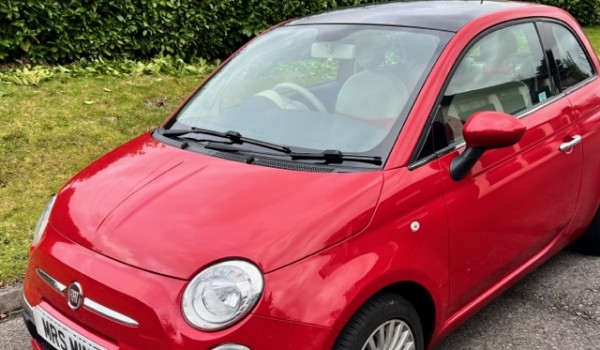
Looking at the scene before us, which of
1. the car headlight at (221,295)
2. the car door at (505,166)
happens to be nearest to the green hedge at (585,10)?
the car door at (505,166)

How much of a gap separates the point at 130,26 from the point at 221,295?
611cm

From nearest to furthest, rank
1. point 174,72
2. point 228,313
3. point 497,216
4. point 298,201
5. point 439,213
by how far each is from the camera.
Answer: point 228,313 → point 298,201 → point 439,213 → point 497,216 → point 174,72

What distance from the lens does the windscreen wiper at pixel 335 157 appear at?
101 inches

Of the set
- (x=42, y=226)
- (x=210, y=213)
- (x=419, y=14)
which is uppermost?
(x=419, y=14)

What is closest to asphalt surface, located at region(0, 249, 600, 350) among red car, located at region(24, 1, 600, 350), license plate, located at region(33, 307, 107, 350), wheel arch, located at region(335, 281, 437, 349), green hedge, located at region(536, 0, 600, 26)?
red car, located at region(24, 1, 600, 350)

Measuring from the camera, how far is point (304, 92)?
10.2 ft

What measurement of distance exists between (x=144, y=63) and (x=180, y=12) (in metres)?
0.78

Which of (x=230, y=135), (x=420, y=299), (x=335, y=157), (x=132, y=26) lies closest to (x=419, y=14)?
(x=335, y=157)

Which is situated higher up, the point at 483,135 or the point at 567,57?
the point at 567,57

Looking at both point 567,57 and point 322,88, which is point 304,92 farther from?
point 567,57

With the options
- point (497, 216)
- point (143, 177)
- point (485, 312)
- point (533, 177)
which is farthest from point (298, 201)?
point (485, 312)

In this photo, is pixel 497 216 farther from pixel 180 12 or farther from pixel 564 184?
pixel 180 12

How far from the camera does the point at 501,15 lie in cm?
324

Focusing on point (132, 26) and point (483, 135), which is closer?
point (483, 135)
